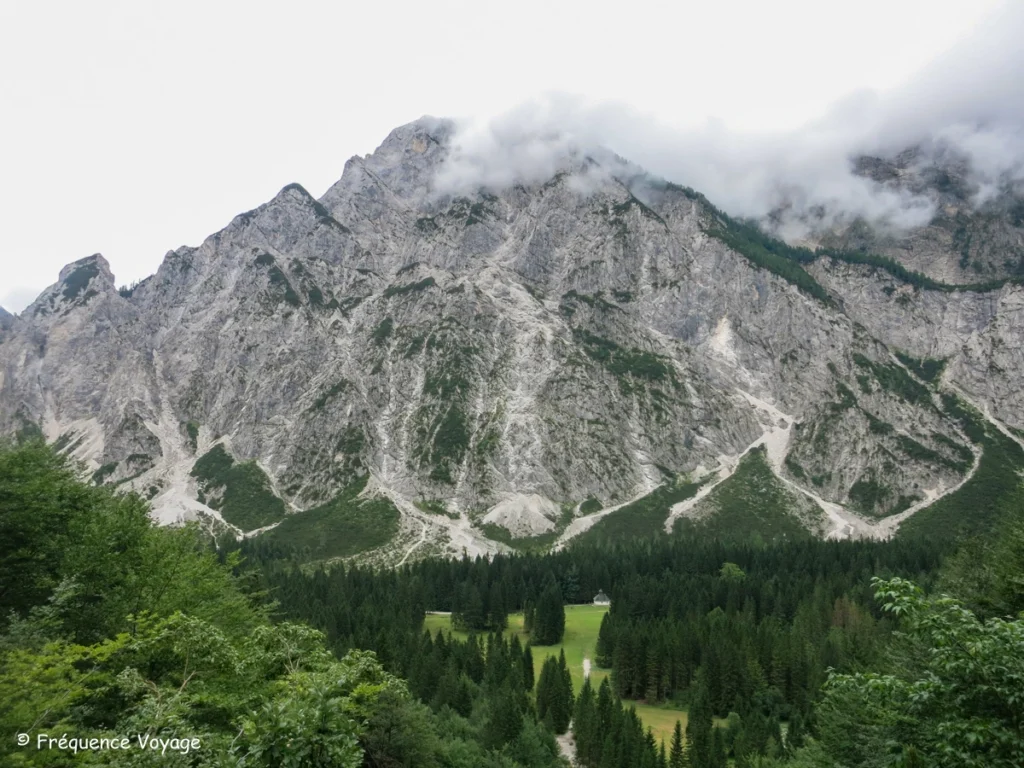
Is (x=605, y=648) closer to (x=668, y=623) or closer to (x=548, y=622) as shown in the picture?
(x=668, y=623)

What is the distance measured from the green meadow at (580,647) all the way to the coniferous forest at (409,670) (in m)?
2.43

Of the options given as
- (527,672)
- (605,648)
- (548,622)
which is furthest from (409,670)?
(548,622)

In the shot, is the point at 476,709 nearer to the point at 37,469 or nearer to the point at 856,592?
the point at 37,469

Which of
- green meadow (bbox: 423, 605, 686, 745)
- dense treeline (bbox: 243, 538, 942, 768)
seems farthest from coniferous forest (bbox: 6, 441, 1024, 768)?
green meadow (bbox: 423, 605, 686, 745)

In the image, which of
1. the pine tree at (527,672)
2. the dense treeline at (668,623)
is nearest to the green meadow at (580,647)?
the dense treeline at (668,623)

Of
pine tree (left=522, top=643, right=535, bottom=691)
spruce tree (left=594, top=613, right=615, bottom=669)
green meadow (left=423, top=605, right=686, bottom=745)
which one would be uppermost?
pine tree (left=522, top=643, right=535, bottom=691)

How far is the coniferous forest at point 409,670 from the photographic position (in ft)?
37.1

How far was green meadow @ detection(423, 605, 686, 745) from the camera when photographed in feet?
251

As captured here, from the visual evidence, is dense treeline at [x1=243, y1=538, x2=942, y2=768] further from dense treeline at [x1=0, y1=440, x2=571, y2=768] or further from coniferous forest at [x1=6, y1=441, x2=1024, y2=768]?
dense treeline at [x1=0, y1=440, x2=571, y2=768]

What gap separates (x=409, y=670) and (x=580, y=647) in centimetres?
4388

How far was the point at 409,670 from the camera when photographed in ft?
238

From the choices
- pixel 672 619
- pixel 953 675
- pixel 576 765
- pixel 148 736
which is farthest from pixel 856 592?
pixel 148 736

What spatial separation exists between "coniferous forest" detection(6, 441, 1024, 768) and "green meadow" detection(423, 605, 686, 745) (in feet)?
7.98

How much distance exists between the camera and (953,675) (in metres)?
11.2
